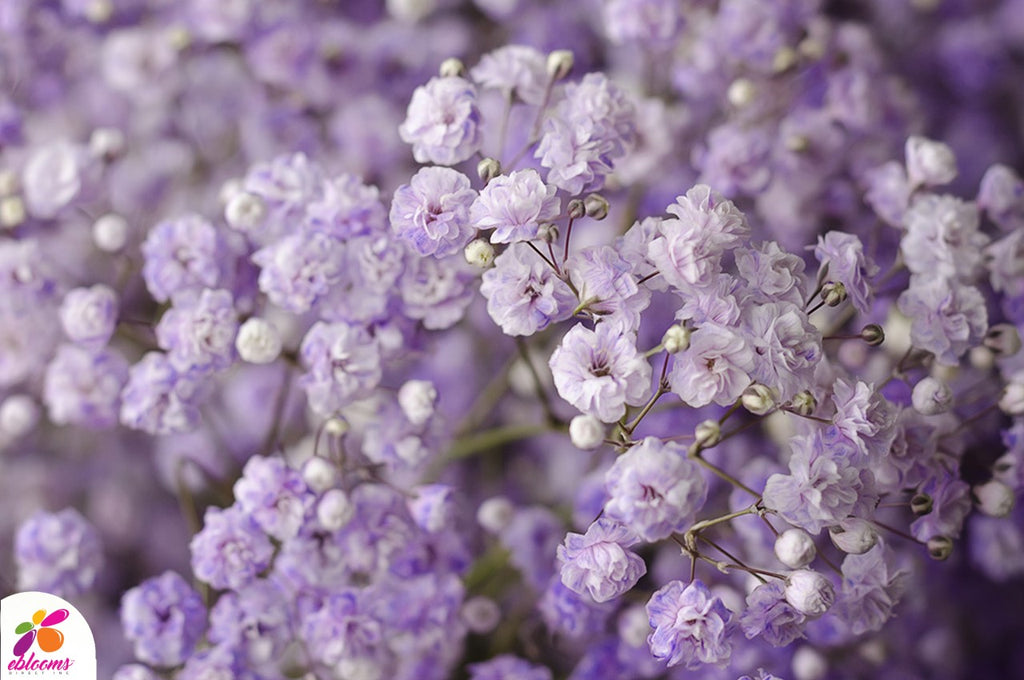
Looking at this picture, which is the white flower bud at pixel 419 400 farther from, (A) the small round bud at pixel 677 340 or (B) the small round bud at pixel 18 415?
(B) the small round bud at pixel 18 415

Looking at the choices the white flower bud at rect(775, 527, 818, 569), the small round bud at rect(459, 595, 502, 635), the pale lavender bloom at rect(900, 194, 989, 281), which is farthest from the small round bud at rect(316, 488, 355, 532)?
the pale lavender bloom at rect(900, 194, 989, 281)

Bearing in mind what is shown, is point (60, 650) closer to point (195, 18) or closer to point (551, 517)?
point (551, 517)

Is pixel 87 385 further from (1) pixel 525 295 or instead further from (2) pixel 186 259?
(1) pixel 525 295

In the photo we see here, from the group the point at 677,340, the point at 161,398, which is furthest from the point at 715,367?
the point at 161,398

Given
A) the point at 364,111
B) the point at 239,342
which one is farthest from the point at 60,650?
the point at 364,111

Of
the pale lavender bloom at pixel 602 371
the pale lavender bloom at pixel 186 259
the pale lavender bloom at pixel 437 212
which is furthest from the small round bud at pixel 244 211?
the pale lavender bloom at pixel 602 371

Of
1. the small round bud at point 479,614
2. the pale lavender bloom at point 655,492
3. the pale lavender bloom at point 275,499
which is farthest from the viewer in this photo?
the small round bud at point 479,614
